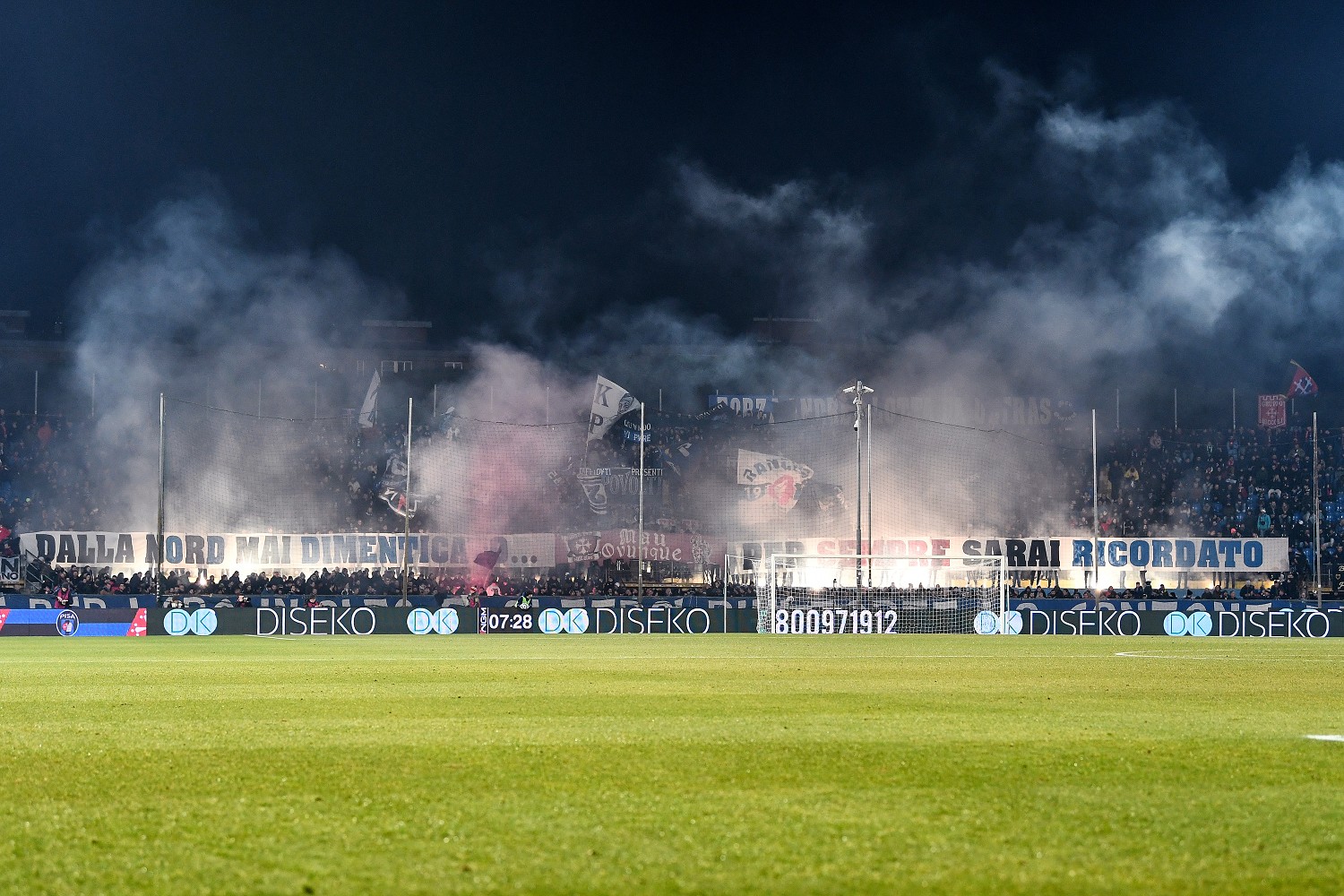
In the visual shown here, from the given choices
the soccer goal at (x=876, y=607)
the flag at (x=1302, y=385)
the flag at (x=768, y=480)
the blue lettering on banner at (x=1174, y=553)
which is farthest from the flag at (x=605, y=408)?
the flag at (x=1302, y=385)

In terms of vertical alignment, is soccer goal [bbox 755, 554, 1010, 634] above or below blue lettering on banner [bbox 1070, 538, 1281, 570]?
below

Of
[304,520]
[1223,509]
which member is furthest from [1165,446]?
[304,520]

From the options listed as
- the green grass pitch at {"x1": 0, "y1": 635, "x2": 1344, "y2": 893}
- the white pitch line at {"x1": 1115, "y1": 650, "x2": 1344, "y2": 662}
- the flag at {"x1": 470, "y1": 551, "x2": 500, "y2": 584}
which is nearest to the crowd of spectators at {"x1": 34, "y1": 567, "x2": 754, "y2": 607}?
the flag at {"x1": 470, "y1": 551, "x2": 500, "y2": 584}

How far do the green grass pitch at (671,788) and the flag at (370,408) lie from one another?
42.1 metres

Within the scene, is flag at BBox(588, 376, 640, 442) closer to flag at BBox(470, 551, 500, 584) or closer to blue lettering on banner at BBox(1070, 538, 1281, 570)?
flag at BBox(470, 551, 500, 584)

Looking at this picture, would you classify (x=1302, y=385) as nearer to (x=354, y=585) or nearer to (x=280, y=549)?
(x=354, y=585)

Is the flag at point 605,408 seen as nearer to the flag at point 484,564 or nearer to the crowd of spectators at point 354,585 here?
the flag at point 484,564

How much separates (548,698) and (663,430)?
45.6 meters

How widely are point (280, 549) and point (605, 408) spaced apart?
14493 millimetres

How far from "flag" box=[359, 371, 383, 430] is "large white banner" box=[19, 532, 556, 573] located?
7944mm

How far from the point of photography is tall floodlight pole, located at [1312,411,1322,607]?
42.7 m

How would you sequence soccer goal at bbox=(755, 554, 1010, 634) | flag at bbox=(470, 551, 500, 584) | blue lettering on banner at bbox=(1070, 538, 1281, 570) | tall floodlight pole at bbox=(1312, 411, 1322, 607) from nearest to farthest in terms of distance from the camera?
soccer goal at bbox=(755, 554, 1010, 634)
tall floodlight pole at bbox=(1312, 411, 1322, 607)
blue lettering on banner at bbox=(1070, 538, 1281, 570)
flag at bbox=(470, 551, 500, 584)

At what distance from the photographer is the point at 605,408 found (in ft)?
179

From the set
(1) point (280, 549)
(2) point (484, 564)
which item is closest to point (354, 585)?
(1) point (280, 549)
